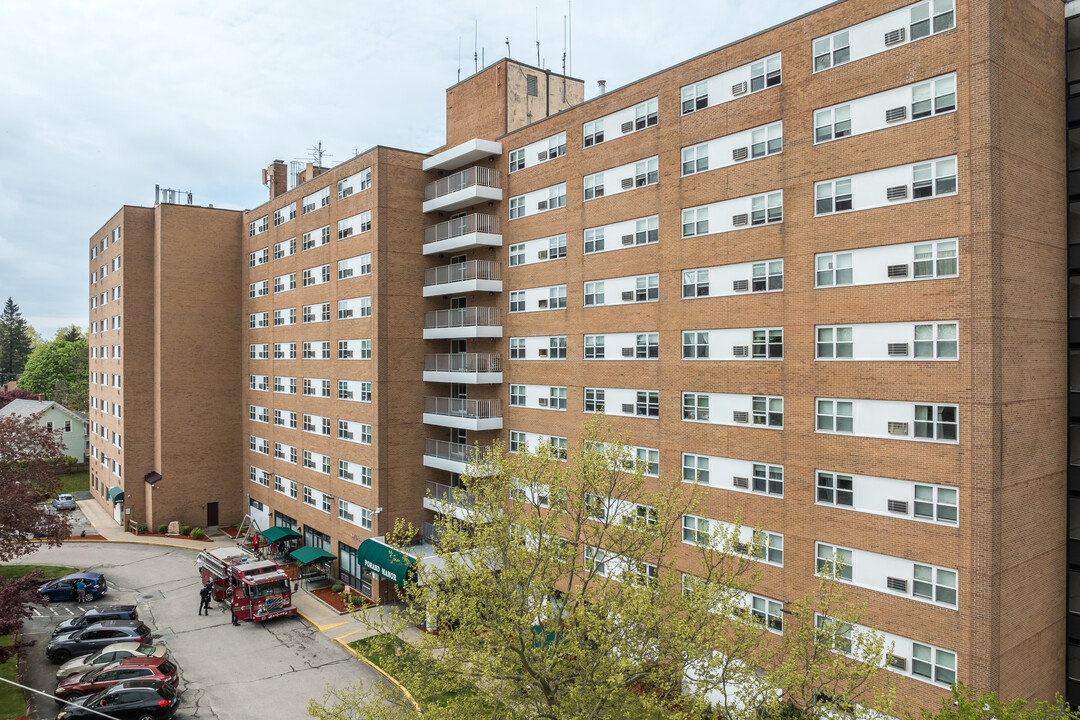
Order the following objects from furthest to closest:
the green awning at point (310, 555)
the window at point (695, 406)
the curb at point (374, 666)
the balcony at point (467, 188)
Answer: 1. the green awning at point (310, 555)
2. the balcony at point (467, 188)
3. the curb at point (374, 666)
4. the window at point (695, 406)

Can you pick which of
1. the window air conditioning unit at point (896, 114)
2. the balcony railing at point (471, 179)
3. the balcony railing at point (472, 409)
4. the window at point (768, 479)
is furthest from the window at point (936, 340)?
the balcony railing at point (471, 179)

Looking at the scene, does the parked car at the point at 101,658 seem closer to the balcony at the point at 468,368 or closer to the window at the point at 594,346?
the balcony at the point at 468,368

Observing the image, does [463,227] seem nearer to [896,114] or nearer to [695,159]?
[695,159]

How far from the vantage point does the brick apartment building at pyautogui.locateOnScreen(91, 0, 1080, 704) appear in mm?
16859

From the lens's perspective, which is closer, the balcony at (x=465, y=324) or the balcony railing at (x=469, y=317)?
the balcony at (x=465, y=324)

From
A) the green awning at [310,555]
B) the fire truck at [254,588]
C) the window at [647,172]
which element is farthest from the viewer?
the green awning at [310,555]

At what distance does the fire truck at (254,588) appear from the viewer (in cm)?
3000

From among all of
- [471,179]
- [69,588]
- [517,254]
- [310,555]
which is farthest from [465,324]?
[69,588]

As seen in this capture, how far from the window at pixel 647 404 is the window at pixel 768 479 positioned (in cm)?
447

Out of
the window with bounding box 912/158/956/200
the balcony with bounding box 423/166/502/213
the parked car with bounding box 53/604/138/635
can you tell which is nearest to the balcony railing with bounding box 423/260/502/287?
the balcony with bounding box 423/166/502/213

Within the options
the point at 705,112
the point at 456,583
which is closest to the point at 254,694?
the point at 456,583

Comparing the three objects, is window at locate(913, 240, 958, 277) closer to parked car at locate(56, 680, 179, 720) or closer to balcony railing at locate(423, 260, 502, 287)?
balcony railing at locate(423, 260, 502, 287)

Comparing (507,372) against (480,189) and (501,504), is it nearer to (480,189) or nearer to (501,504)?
(480,189)

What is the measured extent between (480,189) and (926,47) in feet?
62.8
